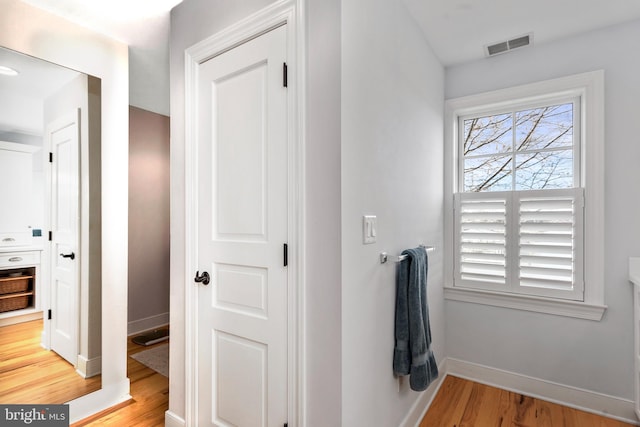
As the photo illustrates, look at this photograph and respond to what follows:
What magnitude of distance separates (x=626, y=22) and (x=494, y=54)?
27.6 inches

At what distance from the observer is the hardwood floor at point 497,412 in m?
1.91

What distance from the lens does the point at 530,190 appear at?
2.19m

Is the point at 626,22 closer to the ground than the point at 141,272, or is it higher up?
higher up

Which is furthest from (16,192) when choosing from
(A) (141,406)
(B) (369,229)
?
(B) (369,229)

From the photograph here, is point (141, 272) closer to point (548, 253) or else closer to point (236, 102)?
point (236, 102)

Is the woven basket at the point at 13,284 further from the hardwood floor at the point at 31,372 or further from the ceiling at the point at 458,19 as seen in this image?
the ceiling at the point at 458,19

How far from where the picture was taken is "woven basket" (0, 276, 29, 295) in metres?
1.64

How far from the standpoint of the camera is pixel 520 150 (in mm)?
2283

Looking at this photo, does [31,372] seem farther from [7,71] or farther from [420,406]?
[420,406]

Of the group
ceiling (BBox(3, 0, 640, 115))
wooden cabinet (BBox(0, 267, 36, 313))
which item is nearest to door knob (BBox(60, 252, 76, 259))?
wooden cabinet (BBox(0, 267, 36, 313))

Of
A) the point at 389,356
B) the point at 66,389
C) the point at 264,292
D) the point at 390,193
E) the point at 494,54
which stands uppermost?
the point at 494,54

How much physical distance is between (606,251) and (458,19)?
1.69 metres

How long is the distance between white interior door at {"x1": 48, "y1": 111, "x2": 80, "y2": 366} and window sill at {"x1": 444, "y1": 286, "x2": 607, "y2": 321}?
2562mm

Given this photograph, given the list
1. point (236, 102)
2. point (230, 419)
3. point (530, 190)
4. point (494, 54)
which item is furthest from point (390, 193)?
point (494, 54)
